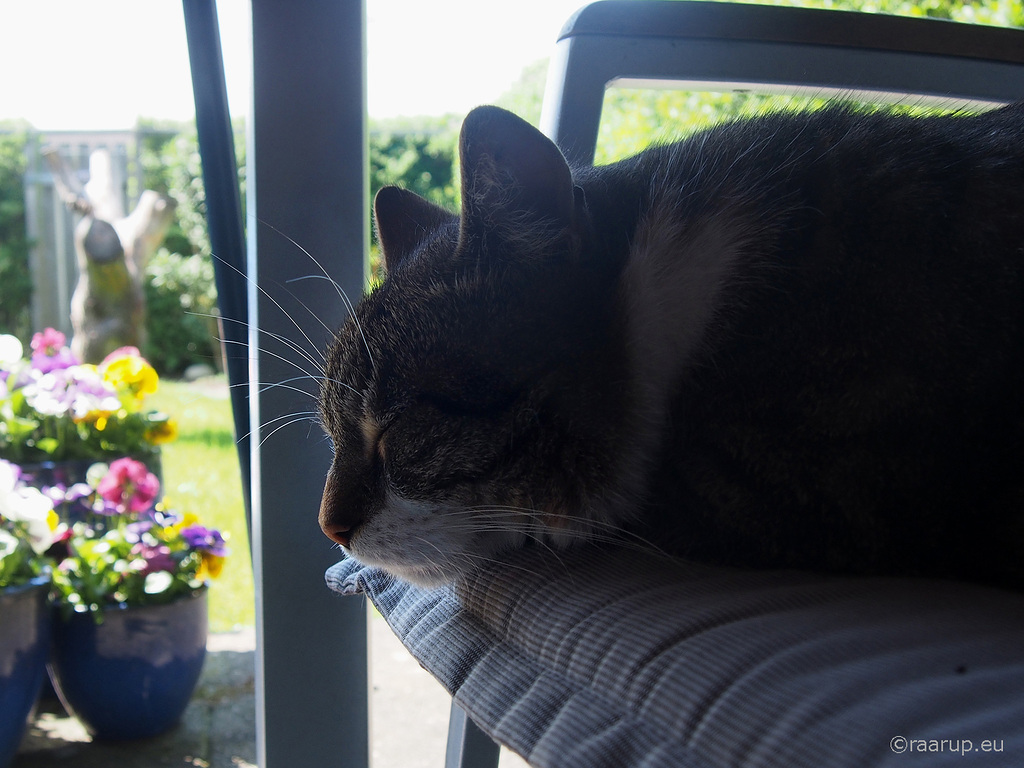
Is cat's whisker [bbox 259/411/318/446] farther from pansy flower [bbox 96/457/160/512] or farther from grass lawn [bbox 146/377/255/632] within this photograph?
grass lawn [bbox 146/377/255/632]

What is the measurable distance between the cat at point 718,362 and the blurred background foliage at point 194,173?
1.77m

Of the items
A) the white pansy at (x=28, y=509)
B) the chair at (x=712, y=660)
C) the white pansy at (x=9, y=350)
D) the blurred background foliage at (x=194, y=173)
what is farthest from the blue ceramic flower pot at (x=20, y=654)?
the blurred background foliage at (x=194, y=173)

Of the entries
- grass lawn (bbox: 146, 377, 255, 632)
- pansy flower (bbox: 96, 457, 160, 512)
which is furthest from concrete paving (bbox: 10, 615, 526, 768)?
pansy flower (bbox: 96, 457, 160, 512)

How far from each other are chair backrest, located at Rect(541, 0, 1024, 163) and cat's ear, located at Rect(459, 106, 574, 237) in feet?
1.03

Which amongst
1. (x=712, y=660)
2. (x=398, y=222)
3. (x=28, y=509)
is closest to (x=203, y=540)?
(x=28, y=509)

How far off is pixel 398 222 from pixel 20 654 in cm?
109

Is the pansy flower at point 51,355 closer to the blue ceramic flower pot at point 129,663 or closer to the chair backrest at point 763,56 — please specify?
the blue ceramic flower pot at point 129,663

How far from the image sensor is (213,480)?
296 cm

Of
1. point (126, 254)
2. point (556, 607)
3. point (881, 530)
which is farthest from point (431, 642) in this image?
point (126, 254)

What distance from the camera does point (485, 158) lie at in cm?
63

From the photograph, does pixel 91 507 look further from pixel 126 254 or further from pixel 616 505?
pixel 126 254

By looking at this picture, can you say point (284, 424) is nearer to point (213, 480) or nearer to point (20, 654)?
point (20, 654)

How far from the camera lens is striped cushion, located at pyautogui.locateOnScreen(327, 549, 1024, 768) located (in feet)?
1.13

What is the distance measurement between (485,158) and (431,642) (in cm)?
39
